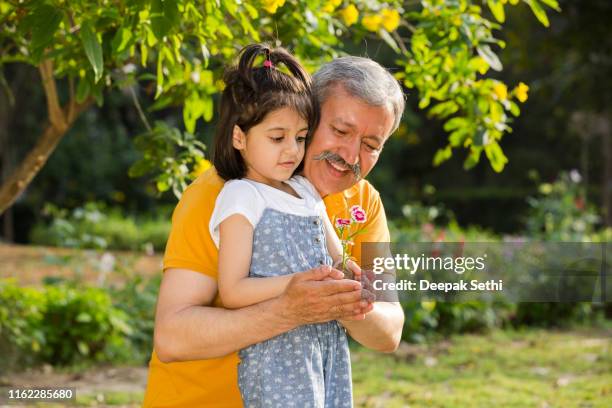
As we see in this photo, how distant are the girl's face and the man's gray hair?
30 cm

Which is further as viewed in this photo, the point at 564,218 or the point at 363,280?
the point at 564,218

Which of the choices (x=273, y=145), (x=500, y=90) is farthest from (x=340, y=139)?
(x=500, y=90)

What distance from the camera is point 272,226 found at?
201 cm

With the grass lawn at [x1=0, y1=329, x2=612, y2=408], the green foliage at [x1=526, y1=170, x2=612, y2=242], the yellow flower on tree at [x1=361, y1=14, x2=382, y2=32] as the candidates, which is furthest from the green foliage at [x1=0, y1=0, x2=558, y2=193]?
the green foliage at [x1=526, y1=170, x2=612, y2=242]

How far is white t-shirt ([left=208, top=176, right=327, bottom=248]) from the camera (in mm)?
2006

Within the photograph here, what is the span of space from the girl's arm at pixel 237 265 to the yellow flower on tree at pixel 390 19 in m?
1.44

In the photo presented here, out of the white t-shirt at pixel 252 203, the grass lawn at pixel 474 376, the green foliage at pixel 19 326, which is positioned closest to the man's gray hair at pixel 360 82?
the white t-shirt at pixel 252 203

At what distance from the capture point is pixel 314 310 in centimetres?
184

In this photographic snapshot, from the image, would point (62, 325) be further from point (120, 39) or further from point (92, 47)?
point (92, 47)

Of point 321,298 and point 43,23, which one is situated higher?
point 43,23

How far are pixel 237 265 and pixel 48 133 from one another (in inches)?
71.3

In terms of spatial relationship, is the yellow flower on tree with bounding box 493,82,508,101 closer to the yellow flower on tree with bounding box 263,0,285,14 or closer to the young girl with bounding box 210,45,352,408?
the yellow flower on tree with bounding box 263,0,285,14

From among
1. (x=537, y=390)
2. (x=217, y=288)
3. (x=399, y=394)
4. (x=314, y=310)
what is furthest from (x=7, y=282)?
(x=314, y=310)

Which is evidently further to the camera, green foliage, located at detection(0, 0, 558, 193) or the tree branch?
the tree branch
